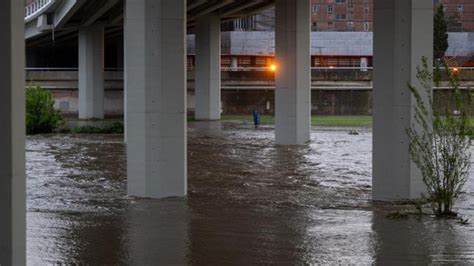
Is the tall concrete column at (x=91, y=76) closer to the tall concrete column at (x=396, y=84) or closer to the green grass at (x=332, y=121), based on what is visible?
the green grass at (x=332, y=121)

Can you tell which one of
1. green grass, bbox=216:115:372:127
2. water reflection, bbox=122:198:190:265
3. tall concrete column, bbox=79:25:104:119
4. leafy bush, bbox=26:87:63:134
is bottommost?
water reflection, bbox=122:198:190:265

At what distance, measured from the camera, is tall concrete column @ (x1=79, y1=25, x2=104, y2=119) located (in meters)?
62.8

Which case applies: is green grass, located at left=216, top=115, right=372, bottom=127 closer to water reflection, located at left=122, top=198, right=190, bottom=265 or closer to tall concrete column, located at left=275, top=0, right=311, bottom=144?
tall concrete column, located at left=275, top=0, right=311, bottom=144

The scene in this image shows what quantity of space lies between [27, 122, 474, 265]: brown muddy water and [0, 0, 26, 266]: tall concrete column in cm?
182

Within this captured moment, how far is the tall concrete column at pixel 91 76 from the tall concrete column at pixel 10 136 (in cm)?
5424

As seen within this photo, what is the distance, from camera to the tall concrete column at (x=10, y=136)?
9047mm

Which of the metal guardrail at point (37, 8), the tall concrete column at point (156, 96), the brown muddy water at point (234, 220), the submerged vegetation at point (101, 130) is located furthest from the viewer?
the metal guardrail at point (37, 8)

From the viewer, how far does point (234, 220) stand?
14.9 m

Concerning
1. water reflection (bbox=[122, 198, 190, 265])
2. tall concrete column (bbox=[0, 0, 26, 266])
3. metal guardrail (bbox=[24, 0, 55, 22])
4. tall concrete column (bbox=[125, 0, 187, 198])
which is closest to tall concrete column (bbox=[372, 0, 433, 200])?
tall concrete column (bbox=[125, 0, 187, 198])

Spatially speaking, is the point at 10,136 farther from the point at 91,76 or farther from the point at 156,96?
the point at 91,76

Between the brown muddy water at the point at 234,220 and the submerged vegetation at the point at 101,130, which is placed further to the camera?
the submerged vegetation at the point at 101,130

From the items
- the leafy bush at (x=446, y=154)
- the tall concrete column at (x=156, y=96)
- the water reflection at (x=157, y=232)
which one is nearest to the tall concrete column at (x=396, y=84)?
the leafy bush at (x=446, y=154)

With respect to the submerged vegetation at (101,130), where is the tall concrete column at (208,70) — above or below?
above

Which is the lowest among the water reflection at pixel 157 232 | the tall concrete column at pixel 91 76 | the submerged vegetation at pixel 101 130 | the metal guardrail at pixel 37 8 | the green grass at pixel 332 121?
the water reflection at pixel 157 232
